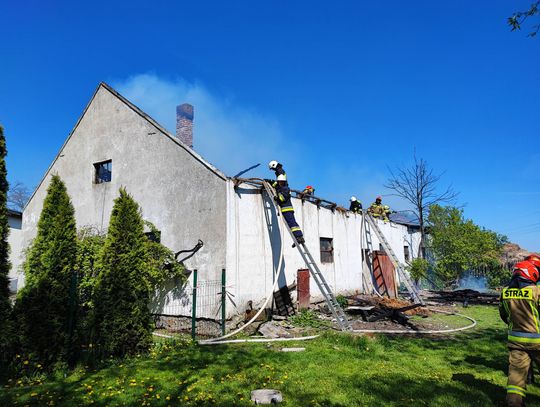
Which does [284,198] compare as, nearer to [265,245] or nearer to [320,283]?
[265,245]

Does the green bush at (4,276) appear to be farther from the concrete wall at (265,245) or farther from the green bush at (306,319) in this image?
the green bush at (306,319)

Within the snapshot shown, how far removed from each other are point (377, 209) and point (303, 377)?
553 inches

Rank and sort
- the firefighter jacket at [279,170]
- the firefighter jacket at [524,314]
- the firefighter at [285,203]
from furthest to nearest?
the firefighter jacket at [279,170] → the firefighter at [285,203] → the firefighter jacket at [524,314]

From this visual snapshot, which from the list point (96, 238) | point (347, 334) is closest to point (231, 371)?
point (347, 334)

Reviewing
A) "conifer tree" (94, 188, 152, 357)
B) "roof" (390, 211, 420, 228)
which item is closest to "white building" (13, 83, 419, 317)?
"conifer tree" (94, 188, 152, 357)

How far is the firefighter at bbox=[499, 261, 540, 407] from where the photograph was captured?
4086mm

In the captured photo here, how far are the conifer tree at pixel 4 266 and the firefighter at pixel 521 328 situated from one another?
776 centimetres

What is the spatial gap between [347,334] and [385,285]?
842cm

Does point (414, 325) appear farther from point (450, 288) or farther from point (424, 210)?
point (424, 210)

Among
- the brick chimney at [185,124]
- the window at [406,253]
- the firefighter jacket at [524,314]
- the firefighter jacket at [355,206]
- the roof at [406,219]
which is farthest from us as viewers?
the roof at [406,219]

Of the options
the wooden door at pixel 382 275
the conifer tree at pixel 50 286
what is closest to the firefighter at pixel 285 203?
the conifer tree at pixel 50 286

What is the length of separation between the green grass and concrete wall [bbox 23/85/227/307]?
122 inches

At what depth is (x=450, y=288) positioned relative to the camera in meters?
18.3

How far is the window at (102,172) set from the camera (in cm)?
1264
